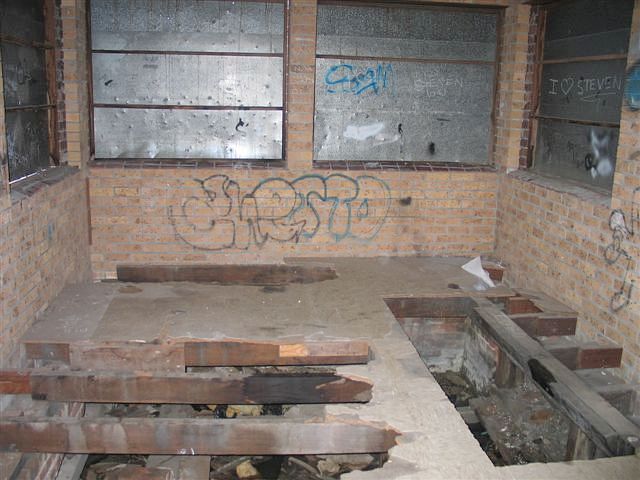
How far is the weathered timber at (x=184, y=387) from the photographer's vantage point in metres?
3.58

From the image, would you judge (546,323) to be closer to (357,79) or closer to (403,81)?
(403,81)

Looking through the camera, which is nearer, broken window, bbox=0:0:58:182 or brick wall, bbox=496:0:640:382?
brick wall, bbox=496:0:640:382

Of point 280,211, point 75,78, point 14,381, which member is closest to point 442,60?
point 280,211

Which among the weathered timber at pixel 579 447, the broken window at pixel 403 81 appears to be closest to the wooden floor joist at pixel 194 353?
the weathered timber at pixel 579 447

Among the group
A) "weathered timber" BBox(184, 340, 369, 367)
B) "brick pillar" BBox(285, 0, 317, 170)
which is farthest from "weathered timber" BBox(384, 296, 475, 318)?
"brick pillar" BBox(285, 0, 317, 170)

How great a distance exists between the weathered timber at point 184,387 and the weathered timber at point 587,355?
1.68 metres

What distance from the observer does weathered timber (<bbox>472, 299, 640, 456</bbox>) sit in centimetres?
334

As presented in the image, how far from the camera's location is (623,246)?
4383mm

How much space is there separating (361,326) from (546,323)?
1544 millimetres

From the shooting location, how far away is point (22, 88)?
188 inches

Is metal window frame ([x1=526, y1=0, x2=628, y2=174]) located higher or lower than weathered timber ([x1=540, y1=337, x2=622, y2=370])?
higher

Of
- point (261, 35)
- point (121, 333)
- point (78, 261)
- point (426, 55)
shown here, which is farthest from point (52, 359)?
point (426, 55)

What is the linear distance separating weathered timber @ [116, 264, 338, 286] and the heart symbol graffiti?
280cm

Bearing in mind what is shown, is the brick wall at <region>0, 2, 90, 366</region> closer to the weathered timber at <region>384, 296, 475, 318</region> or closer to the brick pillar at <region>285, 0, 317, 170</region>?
the brick pillar at <region>285, 0, 317, 170</region>
